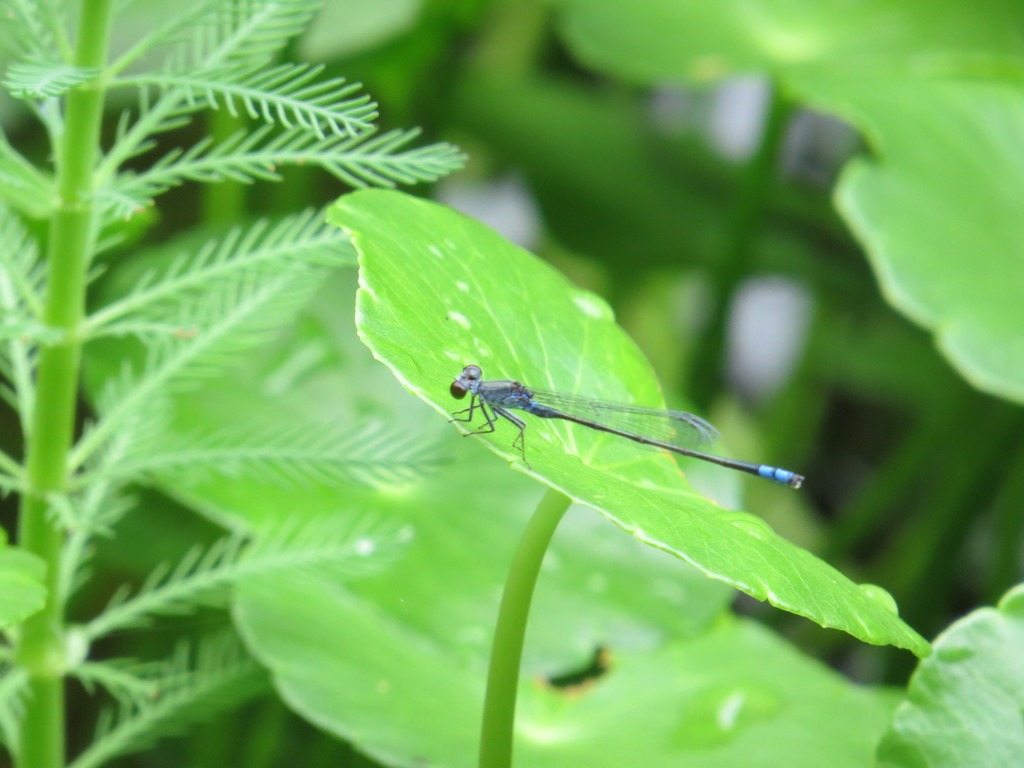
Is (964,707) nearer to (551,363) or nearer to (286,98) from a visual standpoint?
(551,363)

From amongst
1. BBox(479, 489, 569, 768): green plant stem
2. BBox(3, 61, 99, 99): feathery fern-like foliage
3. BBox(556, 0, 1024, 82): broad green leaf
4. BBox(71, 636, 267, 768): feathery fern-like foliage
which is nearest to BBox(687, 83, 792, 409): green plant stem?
BBox(556, 0, 1024, 82): broad green leaf

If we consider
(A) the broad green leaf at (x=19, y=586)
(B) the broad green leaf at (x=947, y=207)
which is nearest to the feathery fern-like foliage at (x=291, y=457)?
(A) the broad green leaf at (x=19, y=586)

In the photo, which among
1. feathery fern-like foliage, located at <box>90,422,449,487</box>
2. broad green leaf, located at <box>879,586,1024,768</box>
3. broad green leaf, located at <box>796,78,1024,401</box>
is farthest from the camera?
broad green leaf, located at <box>796,78,1024,401</box>

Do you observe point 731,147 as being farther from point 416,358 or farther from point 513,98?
point 416,358

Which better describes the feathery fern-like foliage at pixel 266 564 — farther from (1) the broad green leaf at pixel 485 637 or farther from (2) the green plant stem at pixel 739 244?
Answer: (2) the green plant stem at pixel 739 244

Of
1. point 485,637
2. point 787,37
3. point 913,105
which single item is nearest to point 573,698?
point 485,637

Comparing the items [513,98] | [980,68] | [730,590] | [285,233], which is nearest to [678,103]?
[513,98]

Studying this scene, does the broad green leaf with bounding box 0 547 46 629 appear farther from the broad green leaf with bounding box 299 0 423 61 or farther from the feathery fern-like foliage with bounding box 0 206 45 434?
the broad green leaf with bounding box 299 0 423 61
